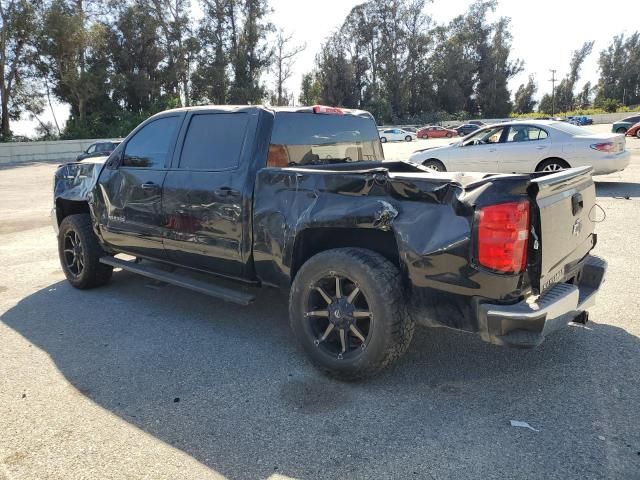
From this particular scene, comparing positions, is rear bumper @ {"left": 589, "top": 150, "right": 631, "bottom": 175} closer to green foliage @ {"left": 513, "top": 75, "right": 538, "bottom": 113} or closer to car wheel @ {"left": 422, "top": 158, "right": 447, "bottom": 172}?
car wheel @ {"left": 422, "top": 158, "right": 447, "bottom": 172}

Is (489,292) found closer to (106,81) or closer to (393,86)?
(106,81)

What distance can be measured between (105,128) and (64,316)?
42352mm

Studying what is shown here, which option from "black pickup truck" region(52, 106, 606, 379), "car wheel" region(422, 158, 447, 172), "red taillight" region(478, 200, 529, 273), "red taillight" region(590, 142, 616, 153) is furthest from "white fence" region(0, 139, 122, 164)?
"red taillight" region(478, 200, 529, 273)

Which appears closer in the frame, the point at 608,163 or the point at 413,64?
the point at 608,163

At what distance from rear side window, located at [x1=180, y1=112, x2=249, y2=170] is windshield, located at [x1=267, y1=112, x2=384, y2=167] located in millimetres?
310

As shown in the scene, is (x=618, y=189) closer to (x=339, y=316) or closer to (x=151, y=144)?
(x=339, y=316)

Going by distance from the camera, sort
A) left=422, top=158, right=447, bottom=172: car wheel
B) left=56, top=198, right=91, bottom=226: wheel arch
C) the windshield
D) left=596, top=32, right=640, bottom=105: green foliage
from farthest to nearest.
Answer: left=596, top=32, right=640, bottom=105: green foliage, left=422, top=158, right=447, bottom=172: car wheel, left=56, top=198, right=91, bottom=226: wheel arch, the windshield

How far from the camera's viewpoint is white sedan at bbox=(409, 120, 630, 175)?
34.6 feet

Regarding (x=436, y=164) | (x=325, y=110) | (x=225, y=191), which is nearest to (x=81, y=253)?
(x=225, y=191)

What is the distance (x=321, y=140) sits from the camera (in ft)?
14.9

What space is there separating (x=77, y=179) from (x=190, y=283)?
2366 mm

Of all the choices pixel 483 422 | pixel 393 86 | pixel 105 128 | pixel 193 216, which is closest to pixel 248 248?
pixel 193 216

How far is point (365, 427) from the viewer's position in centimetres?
300

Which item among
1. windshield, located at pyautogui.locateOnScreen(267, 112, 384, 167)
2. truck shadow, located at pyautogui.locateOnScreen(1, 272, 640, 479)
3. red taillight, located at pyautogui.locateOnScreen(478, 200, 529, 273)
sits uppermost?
windshield, located at pyautogui.locateOnScreen(267, 112, 384, 167)
